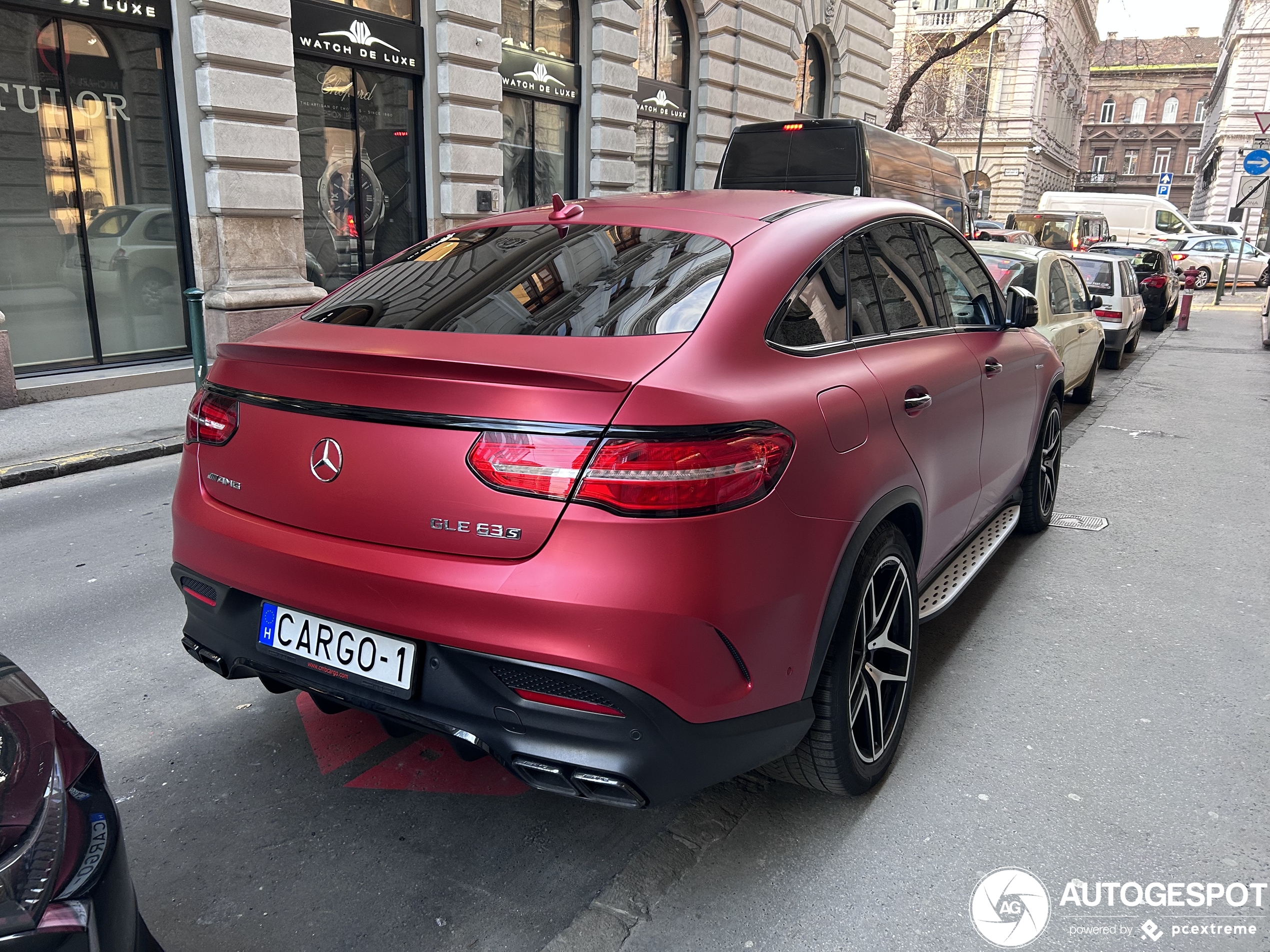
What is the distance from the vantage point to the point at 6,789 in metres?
1.46

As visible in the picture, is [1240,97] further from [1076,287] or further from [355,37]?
[355,37]

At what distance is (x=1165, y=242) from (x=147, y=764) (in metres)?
34.6

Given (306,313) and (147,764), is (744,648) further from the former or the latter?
(147,764)

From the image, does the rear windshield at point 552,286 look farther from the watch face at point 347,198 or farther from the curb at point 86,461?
the watch face at point 347,198

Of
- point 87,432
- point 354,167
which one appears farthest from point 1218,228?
point 87,432


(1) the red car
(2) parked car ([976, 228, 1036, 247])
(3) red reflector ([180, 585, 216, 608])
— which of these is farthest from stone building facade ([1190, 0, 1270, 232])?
(3) red reflector ([180, 585, 216, 608])

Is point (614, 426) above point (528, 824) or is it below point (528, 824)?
above

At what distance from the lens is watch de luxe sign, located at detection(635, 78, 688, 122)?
1772cm

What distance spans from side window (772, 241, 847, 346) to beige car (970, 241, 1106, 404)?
4714 mm

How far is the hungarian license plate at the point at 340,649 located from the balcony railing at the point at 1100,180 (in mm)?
108632

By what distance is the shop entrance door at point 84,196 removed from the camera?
9.33 metres

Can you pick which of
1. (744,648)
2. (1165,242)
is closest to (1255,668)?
(744,648)

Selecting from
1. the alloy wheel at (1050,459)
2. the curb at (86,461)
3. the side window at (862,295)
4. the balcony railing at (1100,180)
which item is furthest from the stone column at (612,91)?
the balcony railing at (1100,180)

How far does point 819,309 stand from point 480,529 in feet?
4.08
